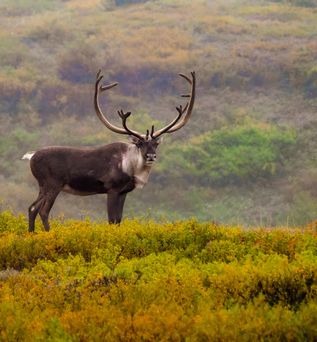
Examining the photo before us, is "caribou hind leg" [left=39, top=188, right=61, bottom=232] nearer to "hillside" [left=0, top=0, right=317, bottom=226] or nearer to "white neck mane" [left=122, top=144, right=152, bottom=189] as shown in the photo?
"white neck mane" [left=122, top=144, right=152, bottom=189]

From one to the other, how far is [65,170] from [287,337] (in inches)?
340

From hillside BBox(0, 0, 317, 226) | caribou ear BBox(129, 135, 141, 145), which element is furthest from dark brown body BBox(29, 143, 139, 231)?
hillside BBox(0, 0, 317, 226)

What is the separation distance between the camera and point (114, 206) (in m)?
15.6

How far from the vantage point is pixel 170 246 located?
43.3ft

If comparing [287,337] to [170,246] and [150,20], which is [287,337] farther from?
[150,20]

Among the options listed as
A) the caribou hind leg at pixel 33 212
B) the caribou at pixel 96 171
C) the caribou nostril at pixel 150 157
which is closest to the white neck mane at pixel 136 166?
the caribou at pixel 96 171

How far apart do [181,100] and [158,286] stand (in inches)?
1415

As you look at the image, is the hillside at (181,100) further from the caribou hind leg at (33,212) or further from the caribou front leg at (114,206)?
the caribou hind leg at (33,212)

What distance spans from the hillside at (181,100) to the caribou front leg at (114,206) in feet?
56.4

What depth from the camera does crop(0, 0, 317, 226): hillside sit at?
37.3 meters

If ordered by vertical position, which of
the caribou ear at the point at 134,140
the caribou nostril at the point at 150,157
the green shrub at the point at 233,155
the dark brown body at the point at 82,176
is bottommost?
the green shrub at the point at 233,155

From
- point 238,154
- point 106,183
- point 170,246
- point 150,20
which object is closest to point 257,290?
point 170,246

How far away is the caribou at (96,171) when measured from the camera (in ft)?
51.4

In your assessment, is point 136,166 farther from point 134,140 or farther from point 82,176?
point 82,176
